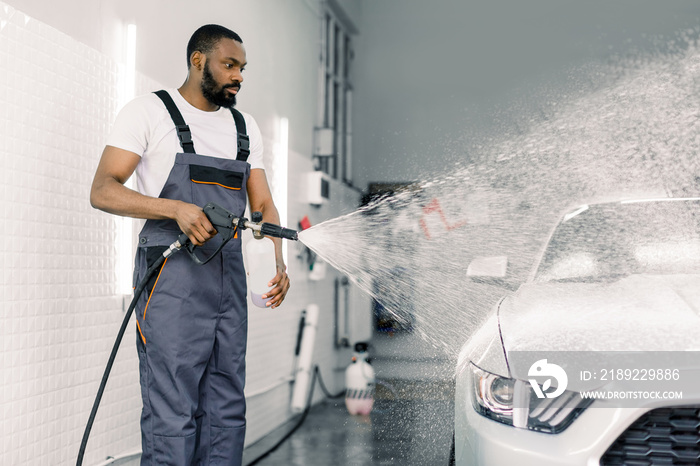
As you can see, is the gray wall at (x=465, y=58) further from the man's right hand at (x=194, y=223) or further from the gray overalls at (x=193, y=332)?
the man's right hand at (x=194, y=223)

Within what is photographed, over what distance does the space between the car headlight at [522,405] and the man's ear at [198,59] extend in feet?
4.56

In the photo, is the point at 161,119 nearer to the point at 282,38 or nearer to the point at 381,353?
the point at 282,38

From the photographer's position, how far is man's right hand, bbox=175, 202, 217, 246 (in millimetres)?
1943

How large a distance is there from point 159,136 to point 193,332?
0.64 metres

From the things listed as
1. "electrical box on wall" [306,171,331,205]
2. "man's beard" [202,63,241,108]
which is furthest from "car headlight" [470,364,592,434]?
"electrical box on wall" [306,171,331,205]

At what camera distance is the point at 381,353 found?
778 centimetres

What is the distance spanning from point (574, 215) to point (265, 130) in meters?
2.38

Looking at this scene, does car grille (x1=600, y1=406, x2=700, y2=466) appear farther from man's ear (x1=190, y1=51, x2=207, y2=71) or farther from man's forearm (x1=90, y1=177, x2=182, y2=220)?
man's ear (x1=190, y1=51, x2=207, y2=71)

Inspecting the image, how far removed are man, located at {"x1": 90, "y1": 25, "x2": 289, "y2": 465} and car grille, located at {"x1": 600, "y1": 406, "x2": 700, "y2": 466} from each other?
3.83 ft

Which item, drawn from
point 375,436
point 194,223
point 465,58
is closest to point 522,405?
point 194,223

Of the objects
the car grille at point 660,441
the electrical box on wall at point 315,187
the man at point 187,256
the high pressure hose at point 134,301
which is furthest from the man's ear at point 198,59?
the electrical box on wall at point 315,187

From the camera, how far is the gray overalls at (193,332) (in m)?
2.07

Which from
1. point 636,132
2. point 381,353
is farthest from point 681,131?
point 381,353

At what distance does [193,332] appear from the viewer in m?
2.10
